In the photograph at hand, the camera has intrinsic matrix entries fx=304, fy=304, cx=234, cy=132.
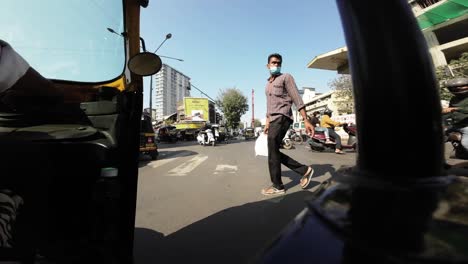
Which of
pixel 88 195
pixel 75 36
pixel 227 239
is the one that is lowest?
pixel 227 239

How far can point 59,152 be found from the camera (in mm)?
1478

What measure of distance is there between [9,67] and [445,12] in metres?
35.8

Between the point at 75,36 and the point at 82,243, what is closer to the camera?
the point at 82,243

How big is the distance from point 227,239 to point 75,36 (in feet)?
6.39

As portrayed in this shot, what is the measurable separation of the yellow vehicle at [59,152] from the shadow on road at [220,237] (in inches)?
22.6

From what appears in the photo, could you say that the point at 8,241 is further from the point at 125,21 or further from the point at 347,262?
the point at 125,21

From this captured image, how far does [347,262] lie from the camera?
42cm

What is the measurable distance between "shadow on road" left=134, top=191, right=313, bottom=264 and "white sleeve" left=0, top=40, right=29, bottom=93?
137cm

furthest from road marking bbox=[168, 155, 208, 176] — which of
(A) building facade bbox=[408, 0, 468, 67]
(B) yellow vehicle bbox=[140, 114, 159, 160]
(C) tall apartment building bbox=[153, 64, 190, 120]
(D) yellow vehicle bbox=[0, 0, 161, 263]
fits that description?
(C) tall apartment building bbox=[153, 64, 190, 120]

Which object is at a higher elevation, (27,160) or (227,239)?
(27,160)

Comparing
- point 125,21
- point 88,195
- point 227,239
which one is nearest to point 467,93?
point 227,239

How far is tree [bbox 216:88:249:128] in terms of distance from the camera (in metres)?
55.5

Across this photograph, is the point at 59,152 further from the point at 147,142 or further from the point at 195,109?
the point at 195,109

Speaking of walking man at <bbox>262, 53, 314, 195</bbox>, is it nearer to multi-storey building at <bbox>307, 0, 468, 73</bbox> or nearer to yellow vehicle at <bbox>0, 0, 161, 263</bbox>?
yellow vehicle at <bbox>0, 0, 161, 263</bbox>
